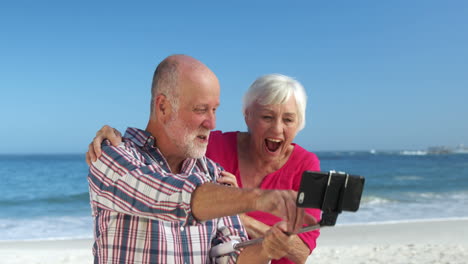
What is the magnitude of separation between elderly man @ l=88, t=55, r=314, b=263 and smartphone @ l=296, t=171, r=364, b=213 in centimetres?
6


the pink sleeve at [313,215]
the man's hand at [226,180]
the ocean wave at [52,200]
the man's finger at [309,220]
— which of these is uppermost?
the man's finger at [309,220]

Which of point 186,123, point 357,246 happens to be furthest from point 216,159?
point 357,246

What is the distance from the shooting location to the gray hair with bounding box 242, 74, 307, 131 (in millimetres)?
2605

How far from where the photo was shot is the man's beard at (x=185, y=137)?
4.97 ft

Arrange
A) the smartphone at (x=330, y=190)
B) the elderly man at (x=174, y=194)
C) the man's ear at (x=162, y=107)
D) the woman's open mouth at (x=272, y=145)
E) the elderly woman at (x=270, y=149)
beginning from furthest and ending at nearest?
→ the woman's open mouth at (x=272, y=145) < the elderly woman at (x=270, y=149) < the man's ear at (x=162, y=107) < the elderly man at (x=174, y=194) < the smartphone at (x=330, y=190)

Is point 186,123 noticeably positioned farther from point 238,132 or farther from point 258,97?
point 238,132

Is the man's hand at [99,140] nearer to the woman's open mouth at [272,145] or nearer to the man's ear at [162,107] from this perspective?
the man's ear at [162,107]

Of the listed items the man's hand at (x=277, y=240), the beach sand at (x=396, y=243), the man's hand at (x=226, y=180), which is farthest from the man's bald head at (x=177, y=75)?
the beach sand at (x=396, y=243)

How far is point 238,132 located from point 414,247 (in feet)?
17.6

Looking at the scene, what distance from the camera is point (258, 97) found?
2.65 metres

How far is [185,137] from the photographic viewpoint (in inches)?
60.2

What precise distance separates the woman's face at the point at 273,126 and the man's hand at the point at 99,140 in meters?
1.15

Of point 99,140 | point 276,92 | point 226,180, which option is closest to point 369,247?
point 276,92

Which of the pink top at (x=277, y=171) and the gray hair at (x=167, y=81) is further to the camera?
the pink top at (x=277, y=171)
